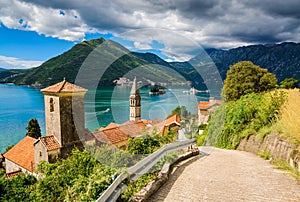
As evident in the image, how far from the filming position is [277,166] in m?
5.12

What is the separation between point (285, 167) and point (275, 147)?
47.9 inches

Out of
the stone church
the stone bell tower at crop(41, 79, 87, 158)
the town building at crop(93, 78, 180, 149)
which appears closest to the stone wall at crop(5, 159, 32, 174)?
the stone church

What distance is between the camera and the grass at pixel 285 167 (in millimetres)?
4227

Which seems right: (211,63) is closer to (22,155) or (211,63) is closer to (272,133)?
(272,133)

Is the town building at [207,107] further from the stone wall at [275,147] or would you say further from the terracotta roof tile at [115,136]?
the terracotta roof tile at [115,136]

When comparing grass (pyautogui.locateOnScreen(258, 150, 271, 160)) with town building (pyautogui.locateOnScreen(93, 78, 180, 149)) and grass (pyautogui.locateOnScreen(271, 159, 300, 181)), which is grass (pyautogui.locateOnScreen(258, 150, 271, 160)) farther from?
town building (pyautogui.locateOnScreen(93, 78, 180, 149))

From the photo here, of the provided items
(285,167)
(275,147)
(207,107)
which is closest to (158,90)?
(275,147)

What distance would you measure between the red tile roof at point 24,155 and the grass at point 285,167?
72.3ft

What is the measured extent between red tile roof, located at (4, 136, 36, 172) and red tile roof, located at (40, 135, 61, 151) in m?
3.52

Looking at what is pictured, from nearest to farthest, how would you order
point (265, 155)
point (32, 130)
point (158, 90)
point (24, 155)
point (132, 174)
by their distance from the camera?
point (132, 174) → point (265, 155) → point (158, 90) → point (24, 155) → point (32, 130)

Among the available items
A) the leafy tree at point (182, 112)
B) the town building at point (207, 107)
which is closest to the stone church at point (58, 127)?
the town building at point (207, 107)

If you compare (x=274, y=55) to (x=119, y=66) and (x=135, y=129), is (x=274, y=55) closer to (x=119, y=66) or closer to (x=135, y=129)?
(x=119, y=66)

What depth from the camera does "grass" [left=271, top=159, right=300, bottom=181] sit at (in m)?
4.23

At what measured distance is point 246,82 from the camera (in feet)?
52.2
